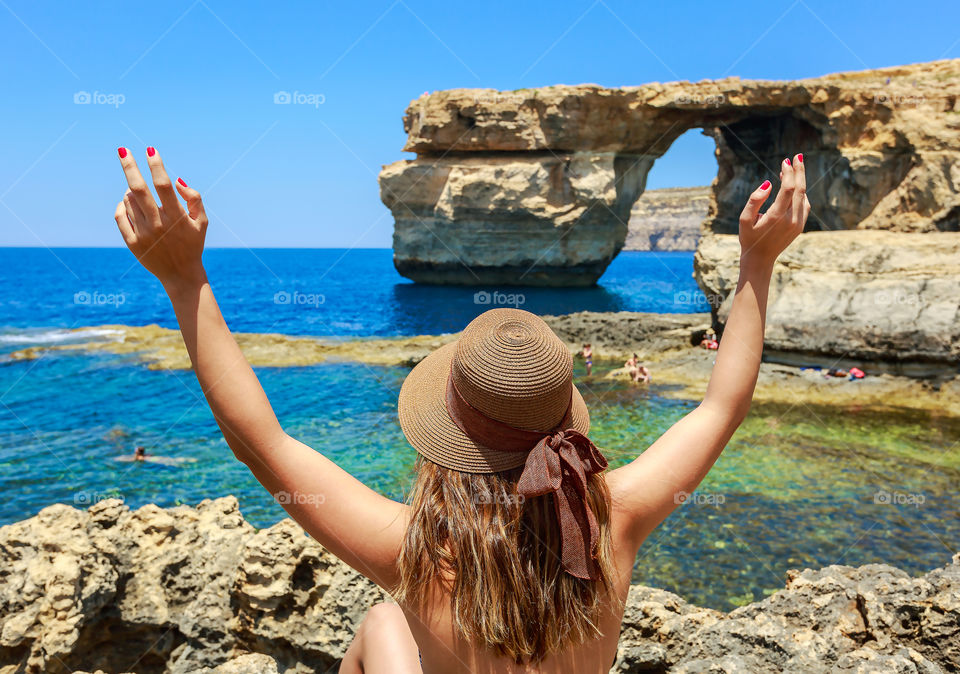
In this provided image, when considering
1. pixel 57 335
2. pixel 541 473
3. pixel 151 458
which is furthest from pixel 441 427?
pixel 57 335

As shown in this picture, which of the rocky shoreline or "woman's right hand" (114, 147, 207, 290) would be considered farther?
the rocky shoreline

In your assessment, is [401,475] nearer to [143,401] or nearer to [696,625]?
[696,625]

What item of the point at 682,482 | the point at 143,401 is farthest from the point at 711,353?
the point at 682,482

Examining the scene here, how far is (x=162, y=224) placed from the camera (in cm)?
130

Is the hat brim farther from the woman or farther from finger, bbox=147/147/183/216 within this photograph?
finger, bbox=147/147/183/216

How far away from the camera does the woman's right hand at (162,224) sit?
4.14 feet

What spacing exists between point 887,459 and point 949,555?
11.2 feet

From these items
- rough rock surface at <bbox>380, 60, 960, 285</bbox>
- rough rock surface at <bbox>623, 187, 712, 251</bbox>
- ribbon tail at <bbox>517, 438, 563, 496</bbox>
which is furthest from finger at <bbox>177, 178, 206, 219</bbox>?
rough rock surface at <bbox>623, 187, 712, 251</bbox>

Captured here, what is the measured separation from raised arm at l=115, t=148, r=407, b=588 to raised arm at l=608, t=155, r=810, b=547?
0.58 metres

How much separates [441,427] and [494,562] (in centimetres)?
31

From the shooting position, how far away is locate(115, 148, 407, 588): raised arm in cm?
135

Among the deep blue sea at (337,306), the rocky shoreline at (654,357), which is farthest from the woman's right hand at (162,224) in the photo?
the deep blue sea at (337,306)

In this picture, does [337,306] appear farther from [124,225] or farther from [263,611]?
[124,225]

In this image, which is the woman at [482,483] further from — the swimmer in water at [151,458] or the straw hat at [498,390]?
the swimmer in water at [151,458]
